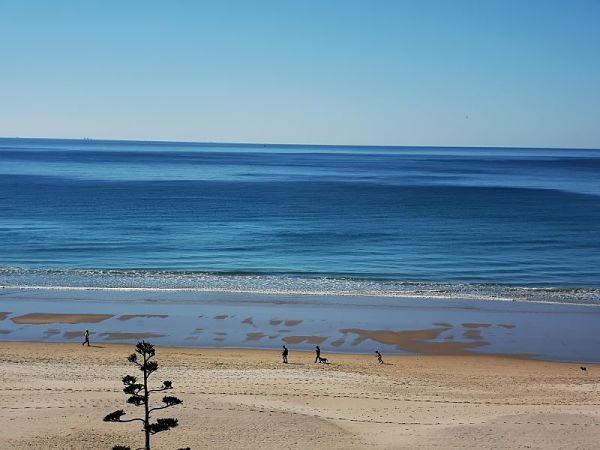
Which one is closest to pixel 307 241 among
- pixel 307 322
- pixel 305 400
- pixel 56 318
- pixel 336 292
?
pixel 336 292

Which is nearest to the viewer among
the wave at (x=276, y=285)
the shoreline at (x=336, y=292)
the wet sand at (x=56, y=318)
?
the wet sand at (x=56, y=318)

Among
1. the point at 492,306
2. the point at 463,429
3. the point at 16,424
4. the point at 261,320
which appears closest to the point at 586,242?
the point at 492,306

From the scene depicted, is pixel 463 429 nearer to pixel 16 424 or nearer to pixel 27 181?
pixel 16 424

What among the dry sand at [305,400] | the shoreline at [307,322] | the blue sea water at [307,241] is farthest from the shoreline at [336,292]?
the dry sand at [305,400]

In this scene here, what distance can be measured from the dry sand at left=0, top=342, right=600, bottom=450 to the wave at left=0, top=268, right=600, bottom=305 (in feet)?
39.5

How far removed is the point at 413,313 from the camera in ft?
123

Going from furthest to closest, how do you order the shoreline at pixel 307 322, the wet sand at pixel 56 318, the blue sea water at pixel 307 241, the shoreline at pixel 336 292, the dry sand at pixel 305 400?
the blue sea water at pixel 307 241
the shoreline at pixel 336 292
the wet sand at pixel 56 318
the shoreline at pixel 307 322
the dry sand at pixel 305 400

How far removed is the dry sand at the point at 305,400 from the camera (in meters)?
19.9

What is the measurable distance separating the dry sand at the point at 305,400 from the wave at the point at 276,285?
12.0 meters

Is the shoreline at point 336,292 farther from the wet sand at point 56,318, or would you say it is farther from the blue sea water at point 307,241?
the wet sand at point 56,318

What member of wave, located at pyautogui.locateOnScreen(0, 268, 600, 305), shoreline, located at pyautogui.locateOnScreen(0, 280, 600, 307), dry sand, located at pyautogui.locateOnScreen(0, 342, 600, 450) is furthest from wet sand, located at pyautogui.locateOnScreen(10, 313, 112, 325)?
wave, located at pyautogui.locateOnScreen(0, 268, 600, 305)

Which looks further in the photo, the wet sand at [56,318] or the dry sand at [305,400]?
the wet sand at [56,318]

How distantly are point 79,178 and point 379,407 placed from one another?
115792 mm

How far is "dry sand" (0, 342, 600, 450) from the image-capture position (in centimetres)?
1989
